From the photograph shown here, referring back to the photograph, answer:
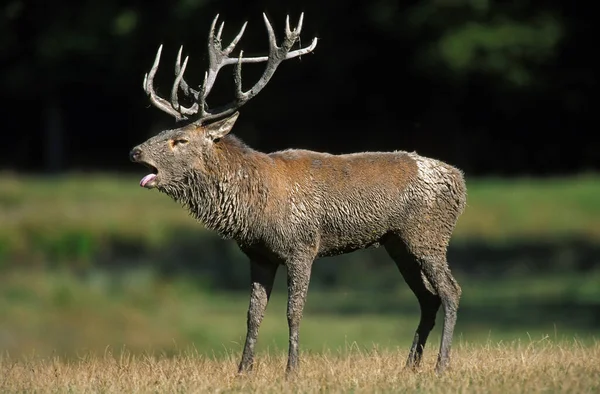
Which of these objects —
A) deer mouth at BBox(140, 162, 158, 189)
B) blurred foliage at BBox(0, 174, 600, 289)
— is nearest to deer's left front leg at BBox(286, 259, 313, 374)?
deer mouth at BBox(140, 162, 158, 189)

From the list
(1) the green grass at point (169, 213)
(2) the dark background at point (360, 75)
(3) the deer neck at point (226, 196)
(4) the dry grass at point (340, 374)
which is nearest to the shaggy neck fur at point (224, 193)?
Result: (3) the deer neck at point (226, 196)

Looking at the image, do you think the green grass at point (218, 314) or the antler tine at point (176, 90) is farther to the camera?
the green grass at point (218, 314)

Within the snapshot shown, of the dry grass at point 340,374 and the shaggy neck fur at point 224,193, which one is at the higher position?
the shaggy neck fur at point 224,193

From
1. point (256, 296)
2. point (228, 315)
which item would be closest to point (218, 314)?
point (228, 315)

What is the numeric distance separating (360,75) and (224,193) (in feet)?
95.0

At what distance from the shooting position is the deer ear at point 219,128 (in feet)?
38.0

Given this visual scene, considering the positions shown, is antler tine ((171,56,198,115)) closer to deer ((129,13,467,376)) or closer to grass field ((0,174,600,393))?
deer ((129,13,467,376))

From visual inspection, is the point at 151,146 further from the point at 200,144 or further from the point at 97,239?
the point at 97,239

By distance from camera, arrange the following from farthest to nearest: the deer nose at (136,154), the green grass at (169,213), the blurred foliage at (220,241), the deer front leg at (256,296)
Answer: the green grass at (169,213) → the blurred foliage at (220,241) → the deer front leg at (256,296) → the deer nose at (136,154)

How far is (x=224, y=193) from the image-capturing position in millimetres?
11648

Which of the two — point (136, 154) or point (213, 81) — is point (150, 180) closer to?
point (136, 154)

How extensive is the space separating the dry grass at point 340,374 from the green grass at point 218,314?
6.30 m

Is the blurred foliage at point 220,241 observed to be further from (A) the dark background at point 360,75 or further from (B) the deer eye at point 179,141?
(B) the deer eye at point 179,141

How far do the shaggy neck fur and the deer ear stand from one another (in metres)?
0.12
